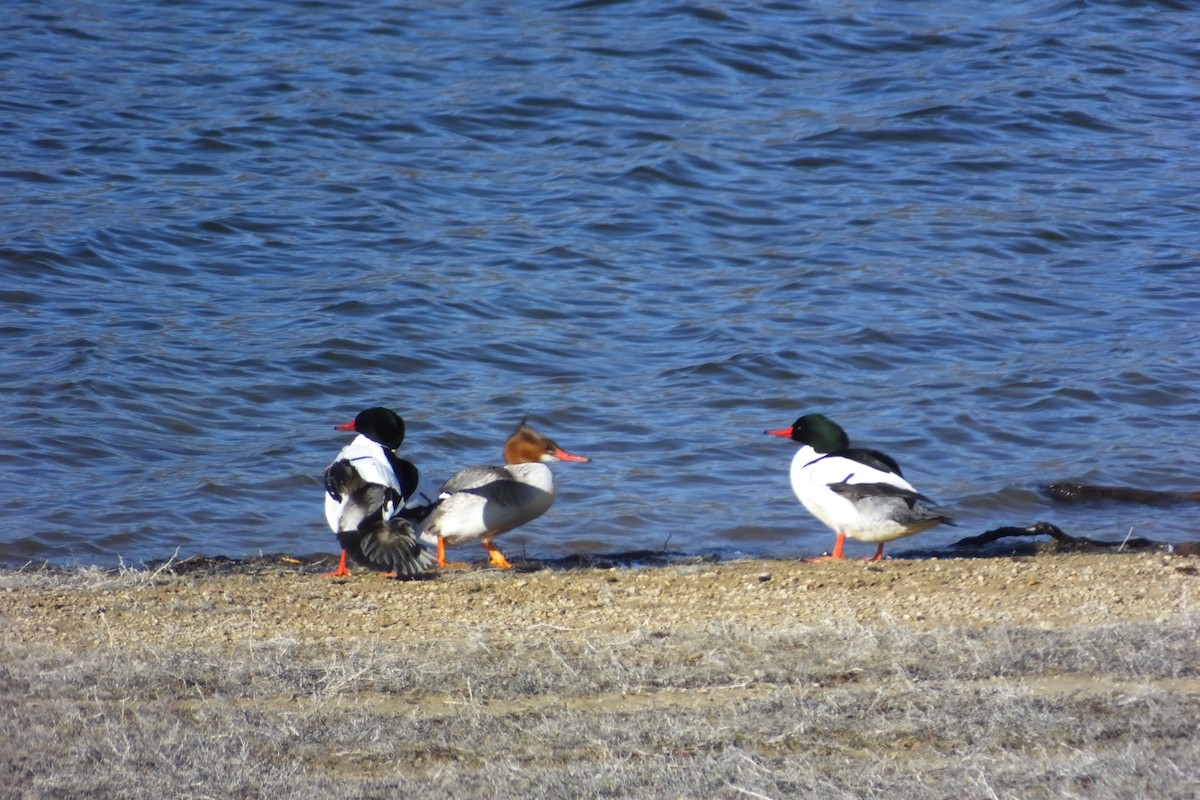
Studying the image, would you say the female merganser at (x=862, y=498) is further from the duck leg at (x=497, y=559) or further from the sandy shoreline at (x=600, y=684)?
the duck leg at (x=497, y=559)

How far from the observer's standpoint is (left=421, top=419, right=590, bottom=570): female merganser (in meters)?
7.11

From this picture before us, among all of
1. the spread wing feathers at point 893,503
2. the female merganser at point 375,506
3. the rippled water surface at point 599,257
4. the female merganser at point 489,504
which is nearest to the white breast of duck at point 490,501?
the female merganser at point 489,504

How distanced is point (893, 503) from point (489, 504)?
78.3 inches

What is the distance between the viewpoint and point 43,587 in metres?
6.28

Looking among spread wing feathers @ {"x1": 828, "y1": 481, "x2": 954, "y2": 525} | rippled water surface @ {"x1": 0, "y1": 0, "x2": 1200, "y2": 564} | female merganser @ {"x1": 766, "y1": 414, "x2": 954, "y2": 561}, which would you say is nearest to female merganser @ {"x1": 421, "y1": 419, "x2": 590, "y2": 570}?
rippled water surface @ {"x1": 0, "y1": 0, "x2": 1200, "y2": 564}

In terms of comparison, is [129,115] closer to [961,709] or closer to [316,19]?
[316,19]

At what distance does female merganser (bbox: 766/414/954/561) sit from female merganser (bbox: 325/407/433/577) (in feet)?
→ 6.72

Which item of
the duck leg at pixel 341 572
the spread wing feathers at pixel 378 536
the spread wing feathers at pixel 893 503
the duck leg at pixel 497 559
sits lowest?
the duck leg at pixel 497 559

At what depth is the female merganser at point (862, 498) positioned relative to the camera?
7047 millimetres

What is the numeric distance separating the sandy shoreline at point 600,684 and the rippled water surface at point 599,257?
5.75 feet

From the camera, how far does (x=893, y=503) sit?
7.06 m

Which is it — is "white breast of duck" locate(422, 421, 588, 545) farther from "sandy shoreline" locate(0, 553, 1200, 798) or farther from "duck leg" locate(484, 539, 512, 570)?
"sandy shoreline" locate(0, 553, 1200, 798)

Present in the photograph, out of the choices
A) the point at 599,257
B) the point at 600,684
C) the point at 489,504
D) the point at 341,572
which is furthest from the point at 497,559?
the point at 599,257

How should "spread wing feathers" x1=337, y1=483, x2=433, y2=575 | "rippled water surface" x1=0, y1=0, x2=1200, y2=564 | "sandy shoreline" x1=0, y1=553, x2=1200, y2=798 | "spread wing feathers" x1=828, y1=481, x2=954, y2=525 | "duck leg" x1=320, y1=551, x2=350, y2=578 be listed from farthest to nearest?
"rippled water surface" x1=0, y1=0, x2=1200, y2=564, "spread wing feathers" x1=828, y1=481, x2=954, y2=525, "duck leg" x1=320, y1=551, x2=350, y2=578, "spread wing feathers" x1=337, y1=483, x2=433, y2=575, "sandy shoreline" x1=0, y1=553, x2=1200, y2=798
